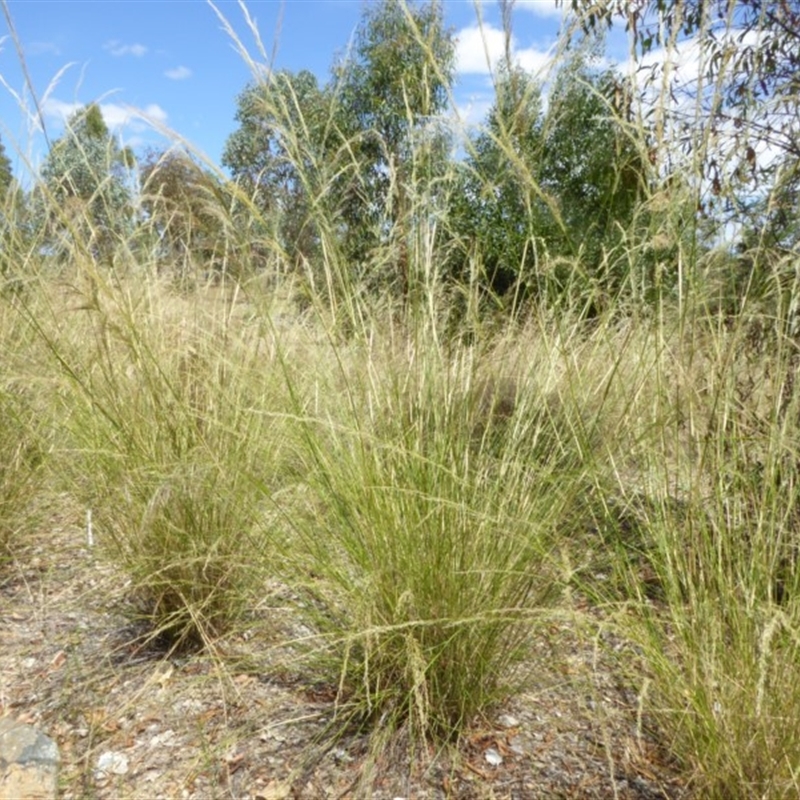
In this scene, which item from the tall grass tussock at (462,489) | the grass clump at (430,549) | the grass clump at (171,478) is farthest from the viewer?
the grass clump at (171,478)

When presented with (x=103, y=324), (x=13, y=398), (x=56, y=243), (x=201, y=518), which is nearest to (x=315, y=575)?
(x=201, y=518)

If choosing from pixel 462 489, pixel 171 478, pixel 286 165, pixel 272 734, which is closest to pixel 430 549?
pixel 462 489

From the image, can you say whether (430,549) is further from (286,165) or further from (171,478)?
(286,165)

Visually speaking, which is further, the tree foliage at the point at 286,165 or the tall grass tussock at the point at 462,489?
the tree foliage at the point at 286,165

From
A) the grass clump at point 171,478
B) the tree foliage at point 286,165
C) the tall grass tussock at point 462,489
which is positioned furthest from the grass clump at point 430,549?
the tree foliage at point 286,165

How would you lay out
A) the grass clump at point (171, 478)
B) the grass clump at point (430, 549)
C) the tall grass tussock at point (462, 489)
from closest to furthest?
the tall grass tussock at point (462, 489) → the grass clump at point (430, 549) → the grass clump at point (171, 478)

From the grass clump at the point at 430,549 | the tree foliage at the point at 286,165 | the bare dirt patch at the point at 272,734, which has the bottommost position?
the bare dirt patch at the point at 272,734

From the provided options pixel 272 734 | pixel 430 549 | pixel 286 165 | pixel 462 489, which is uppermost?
pixel 286 165

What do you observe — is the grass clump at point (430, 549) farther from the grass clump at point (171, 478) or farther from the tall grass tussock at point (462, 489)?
the grass clump at point (171, 478)

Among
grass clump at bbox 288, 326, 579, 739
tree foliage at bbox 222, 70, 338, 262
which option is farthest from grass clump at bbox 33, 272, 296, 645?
tree foliage at bbox 222, 70, 338, 262

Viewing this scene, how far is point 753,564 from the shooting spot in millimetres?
1542

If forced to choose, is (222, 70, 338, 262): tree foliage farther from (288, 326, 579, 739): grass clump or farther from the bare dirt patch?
the bare dirt patch

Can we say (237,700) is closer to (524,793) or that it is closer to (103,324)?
(524,793)

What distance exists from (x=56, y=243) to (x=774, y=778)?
331 centimetres
